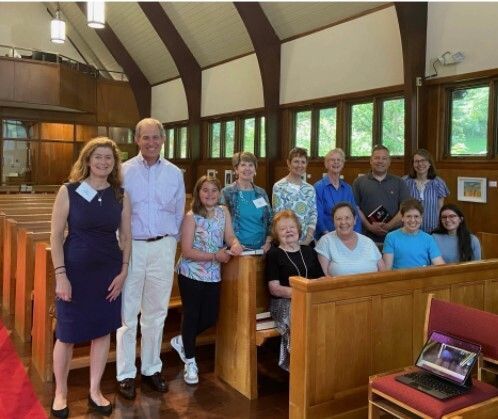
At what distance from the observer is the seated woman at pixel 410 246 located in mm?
3275

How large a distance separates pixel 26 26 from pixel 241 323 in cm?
1248

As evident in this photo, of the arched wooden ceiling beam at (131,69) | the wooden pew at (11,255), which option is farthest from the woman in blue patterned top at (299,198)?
the arched wooden ceiling beam at (131,69)

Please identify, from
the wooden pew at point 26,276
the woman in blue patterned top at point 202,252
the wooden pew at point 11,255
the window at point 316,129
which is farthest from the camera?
the window at point 316,129

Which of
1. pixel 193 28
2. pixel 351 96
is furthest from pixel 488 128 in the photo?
pixel 193 28

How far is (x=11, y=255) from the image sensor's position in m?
4.53

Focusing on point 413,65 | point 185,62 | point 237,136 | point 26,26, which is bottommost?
point 237,136

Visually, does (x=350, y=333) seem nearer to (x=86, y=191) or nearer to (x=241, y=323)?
(x=241, y=323)

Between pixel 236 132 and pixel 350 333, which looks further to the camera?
pixel 236 132

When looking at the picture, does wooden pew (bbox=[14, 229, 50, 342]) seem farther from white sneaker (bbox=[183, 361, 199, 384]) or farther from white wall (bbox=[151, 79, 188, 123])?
Answer: white wall (bbox=[151, 79, 188, 123])

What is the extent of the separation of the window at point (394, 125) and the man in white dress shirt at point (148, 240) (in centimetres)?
487

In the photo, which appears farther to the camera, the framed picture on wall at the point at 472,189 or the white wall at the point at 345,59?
the white wall at the point at 345,59

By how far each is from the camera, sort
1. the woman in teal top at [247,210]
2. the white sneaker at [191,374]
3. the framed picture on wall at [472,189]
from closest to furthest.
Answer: the white sneaker at [191,374] → the woman in teal top at [247,210] → the framed picture on wall at [472,189]

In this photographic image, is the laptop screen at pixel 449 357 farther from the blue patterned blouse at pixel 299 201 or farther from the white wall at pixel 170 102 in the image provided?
the white wall at pixel 170 102

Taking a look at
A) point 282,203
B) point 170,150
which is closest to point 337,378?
point 282,203
